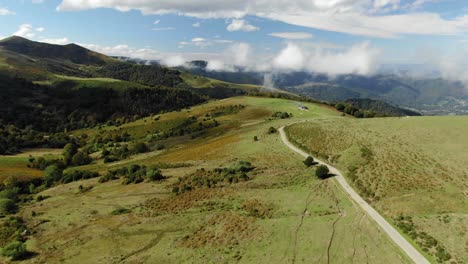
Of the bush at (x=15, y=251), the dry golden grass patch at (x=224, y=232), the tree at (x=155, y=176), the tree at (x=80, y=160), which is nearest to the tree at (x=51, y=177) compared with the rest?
the tree at (x=80, y=160)

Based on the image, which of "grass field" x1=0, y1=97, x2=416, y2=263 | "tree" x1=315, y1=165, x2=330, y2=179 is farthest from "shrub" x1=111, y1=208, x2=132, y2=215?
"tree" x1=315, y1=165, x2=330, y2=179

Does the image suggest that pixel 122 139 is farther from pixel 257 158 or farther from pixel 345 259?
pixel 345 259

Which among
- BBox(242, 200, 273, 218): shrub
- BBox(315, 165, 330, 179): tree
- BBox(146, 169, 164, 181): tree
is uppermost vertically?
BBox(315, 165, 330, 179): tree

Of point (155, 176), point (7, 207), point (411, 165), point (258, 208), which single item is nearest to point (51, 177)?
point (7, 207)

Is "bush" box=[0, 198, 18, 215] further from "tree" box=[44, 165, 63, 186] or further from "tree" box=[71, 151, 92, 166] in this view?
"tree" box=[71, 151, 92, 166]

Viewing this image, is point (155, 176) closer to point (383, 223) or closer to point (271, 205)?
point (271, 205)

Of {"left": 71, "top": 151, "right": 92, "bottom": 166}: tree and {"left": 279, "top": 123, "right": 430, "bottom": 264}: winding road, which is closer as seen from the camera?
{"left": 279, "top": 123, "right": 430, "bottom": 264}: winding road
